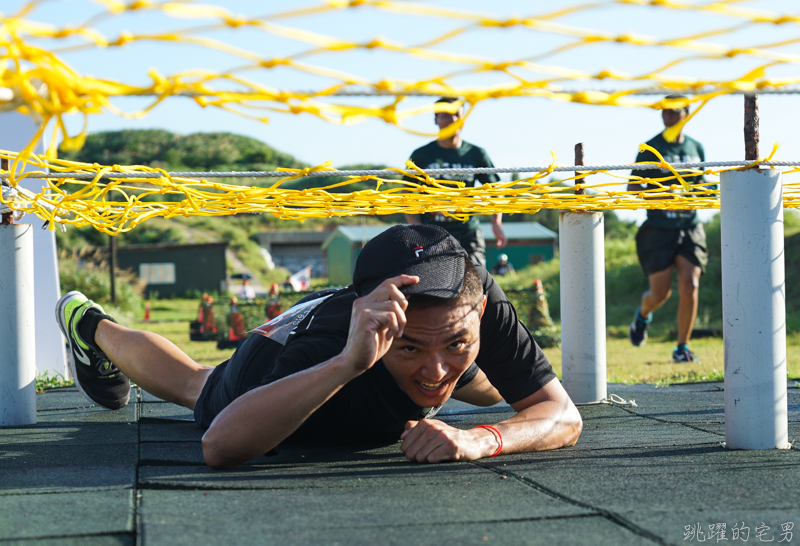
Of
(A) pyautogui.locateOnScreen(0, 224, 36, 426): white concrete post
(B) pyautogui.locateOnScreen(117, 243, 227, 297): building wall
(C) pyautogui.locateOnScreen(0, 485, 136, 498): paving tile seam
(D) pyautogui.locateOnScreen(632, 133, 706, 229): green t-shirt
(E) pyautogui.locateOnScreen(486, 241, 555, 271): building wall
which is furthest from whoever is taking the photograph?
(B) pyautogui.locateOnScreen(117, 243, 227, 297): building wall

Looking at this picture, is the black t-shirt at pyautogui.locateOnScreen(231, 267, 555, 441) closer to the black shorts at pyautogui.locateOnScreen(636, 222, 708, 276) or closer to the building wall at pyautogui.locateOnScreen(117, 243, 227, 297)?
the black shorts at pyautogui.locateOnScreen(636, 222, 708, 276)

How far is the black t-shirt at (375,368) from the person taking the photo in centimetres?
208

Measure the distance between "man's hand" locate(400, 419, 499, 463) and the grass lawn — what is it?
256cm

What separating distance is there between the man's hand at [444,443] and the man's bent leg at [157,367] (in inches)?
45.1

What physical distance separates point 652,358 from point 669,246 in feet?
7.63

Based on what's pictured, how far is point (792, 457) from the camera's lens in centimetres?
199

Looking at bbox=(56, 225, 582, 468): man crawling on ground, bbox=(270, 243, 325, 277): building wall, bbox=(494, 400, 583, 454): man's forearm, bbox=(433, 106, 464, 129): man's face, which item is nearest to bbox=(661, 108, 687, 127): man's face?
bbox=(433, 106, 464, 129): man's face

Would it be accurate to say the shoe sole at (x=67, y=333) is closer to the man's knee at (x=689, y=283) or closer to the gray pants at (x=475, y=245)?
the gray pants at (x=475, y=245)

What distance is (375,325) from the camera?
1700 millimetres

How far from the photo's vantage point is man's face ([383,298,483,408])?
179cm

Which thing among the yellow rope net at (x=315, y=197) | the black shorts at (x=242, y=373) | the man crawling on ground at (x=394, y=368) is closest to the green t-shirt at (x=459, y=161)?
the yellow rope net at (x=315, y=197)

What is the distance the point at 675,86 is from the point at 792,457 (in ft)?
3.69

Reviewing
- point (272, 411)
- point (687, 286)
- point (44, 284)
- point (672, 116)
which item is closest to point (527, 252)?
point (687, 286)

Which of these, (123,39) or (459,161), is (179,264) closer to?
(459,161)
